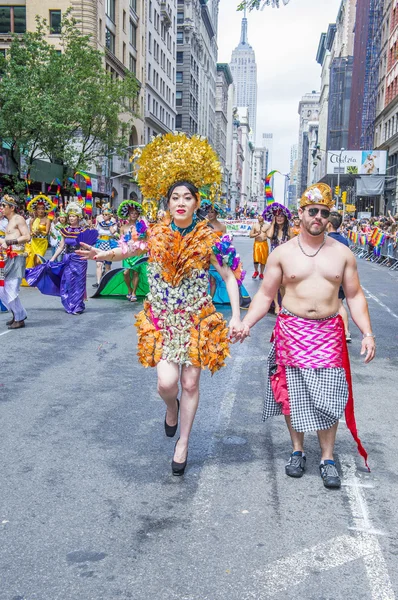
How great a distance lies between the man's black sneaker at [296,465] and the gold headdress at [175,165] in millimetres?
1923

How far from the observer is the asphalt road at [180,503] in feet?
9.13

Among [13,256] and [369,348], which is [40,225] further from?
[369,348]

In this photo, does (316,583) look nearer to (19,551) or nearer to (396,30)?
(19,551)

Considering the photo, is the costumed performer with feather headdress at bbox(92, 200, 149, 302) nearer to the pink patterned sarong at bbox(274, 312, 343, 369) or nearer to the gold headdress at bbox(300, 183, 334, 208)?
the gold headdress at bbox(300, 183, 334, 208)

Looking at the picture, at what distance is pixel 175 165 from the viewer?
4.07 metres

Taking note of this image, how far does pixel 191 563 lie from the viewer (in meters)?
2.90

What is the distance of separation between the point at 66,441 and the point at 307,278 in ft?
7.11

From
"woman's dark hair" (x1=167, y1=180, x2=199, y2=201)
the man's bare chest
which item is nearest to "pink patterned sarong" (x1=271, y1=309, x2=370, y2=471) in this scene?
the man's bare chest

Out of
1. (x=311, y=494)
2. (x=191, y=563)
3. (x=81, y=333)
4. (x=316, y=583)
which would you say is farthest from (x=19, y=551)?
(x=81, y=333)

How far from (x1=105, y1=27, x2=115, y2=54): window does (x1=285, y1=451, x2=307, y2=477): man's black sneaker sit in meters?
45.3

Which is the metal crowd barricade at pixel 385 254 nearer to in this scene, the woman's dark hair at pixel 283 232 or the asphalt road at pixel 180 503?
the woman's dark hair at pixel 283 232

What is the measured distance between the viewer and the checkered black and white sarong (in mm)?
3754

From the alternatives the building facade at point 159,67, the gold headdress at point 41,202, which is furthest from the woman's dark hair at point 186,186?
the building facade at point 159,67

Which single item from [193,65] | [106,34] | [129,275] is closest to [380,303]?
[129,275]
